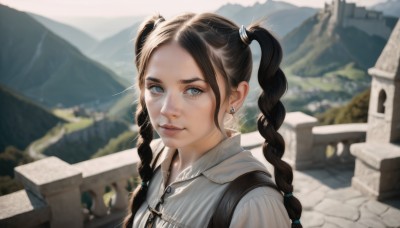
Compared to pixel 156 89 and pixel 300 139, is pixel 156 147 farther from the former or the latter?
pixel 300 139

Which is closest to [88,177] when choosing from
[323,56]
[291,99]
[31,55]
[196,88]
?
[196,88]

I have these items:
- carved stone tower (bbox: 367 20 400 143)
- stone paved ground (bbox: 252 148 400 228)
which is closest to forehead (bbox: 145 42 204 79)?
stone paved ground (bbox: 252 148 400 228)

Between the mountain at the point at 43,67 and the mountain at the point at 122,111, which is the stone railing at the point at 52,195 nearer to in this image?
the mountain at the point at 122,111

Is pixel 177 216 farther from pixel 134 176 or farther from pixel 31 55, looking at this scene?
pixel 31 55

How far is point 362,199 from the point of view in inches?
183

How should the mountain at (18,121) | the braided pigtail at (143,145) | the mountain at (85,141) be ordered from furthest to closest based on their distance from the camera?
the mountain at (85,141) < the mountain at (18,121) < the braided pigtail at (143,145)

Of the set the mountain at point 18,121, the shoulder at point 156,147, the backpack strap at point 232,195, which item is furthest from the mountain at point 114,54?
the backpack strap at point 232,195

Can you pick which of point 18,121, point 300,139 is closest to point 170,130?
point 300,139

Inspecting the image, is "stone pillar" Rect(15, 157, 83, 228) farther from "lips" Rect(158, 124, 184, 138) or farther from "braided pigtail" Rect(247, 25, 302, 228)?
"braided pigtail" Rect(247, 25, 302, 228)

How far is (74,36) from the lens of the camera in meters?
99.0

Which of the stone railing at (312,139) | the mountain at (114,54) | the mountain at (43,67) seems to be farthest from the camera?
the mountain at (114,54)

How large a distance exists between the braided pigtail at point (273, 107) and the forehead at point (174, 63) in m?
0.31

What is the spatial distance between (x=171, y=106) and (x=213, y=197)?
16.9 inches

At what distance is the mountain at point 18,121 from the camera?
145 ft
